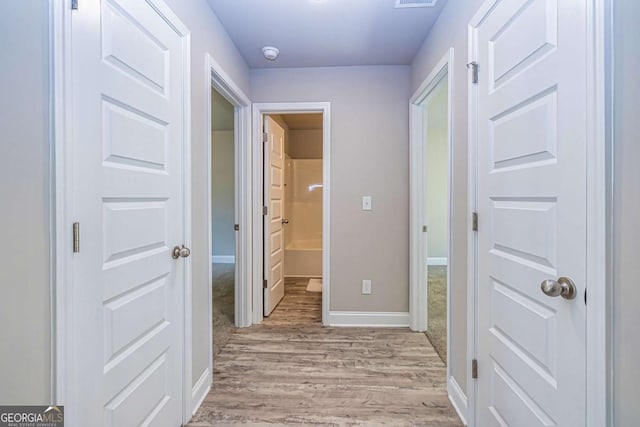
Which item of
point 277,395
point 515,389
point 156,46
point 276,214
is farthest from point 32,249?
point 276,214

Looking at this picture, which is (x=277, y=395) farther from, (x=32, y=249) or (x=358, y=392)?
(x=32, y=249)

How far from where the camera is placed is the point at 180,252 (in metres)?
1.55

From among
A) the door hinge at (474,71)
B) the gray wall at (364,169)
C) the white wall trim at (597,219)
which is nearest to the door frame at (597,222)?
the white wall trim at (597,219)

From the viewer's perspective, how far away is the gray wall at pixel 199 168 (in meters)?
1.73

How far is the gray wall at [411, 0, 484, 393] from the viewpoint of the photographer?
1678 millimetres

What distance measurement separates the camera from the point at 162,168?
1.43 m

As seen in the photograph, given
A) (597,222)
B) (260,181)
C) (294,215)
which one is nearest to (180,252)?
(260,181)

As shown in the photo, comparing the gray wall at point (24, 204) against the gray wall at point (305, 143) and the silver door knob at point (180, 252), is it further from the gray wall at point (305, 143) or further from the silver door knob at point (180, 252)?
Answer: the gray wall at point (305, 143)

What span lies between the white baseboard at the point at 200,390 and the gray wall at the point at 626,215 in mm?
1790

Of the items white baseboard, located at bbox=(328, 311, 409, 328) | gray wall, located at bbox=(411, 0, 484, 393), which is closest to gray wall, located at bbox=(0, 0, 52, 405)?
gray wall, located at bbox=(411, 0, 484, 393)

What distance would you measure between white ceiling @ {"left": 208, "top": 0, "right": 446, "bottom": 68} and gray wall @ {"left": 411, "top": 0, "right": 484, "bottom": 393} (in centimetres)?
26

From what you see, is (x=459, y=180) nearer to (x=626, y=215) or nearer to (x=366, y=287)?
(x=626, y=215)

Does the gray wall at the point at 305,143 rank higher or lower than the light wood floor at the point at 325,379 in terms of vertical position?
higher

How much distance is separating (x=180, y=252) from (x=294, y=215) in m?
4.09
